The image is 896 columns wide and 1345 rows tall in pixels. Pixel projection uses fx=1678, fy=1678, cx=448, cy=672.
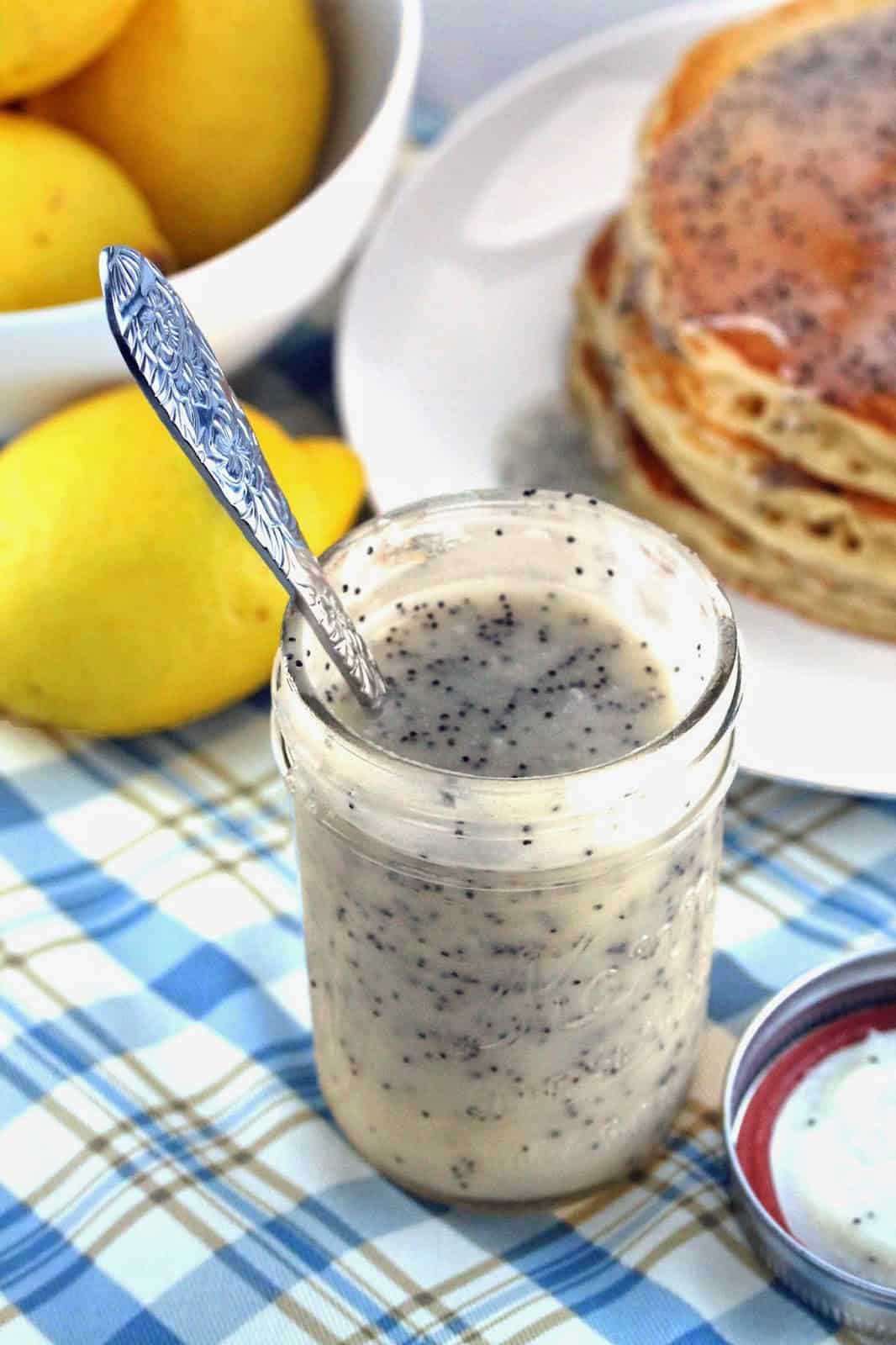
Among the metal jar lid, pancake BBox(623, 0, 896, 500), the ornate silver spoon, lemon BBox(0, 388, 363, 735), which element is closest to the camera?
the ornate silver spoon

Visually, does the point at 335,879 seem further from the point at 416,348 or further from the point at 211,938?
the point at 416,348

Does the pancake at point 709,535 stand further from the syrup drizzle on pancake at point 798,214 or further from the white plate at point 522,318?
the syrup drizzle on pancake at point 798,214

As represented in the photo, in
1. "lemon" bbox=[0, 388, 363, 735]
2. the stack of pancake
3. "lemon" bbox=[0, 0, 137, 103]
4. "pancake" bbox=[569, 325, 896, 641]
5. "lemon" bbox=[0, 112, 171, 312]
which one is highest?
"lemon" bbox=[0, 0, 137, 103]

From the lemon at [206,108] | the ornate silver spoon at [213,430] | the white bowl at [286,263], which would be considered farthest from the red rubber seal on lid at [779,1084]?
the lemon at [206,108]

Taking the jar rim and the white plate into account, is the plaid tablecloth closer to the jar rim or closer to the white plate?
the white plate

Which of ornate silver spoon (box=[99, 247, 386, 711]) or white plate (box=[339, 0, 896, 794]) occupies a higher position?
ornate silver spoon (box=[99, 247, 386, 711])

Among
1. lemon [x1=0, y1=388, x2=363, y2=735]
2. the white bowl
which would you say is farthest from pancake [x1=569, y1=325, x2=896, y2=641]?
lemon [x1=0, y1=388, x2=363, y2=735]
